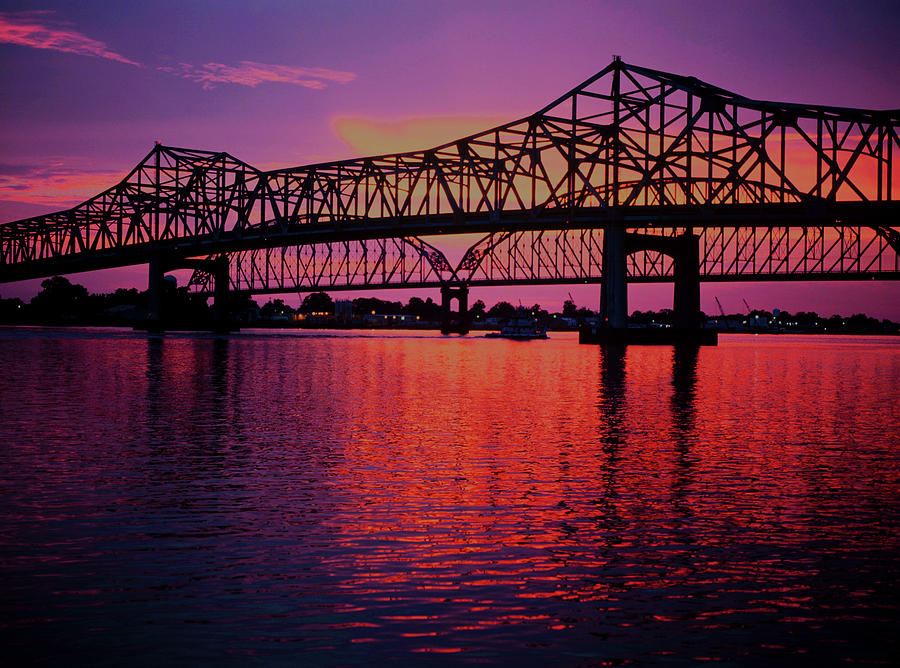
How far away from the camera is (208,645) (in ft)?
25.5

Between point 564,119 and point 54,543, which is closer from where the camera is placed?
point 54,543

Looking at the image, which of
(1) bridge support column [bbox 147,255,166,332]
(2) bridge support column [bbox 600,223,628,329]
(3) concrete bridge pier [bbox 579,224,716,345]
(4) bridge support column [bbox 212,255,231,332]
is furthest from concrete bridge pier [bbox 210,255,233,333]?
(2) bridge support column [bbox 600,223,628,329]

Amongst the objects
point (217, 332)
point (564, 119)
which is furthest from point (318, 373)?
point (217, 332)

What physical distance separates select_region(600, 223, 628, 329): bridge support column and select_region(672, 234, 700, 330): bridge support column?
11.5 m

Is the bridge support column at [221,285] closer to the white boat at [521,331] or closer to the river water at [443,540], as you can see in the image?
the white boat at [521,331]

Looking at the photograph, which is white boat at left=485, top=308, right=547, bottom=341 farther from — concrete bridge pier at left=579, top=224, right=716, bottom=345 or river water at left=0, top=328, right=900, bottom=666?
river water at left=0, top=328, right=900, bottom=666

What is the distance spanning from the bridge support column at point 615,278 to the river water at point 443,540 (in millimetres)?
74118

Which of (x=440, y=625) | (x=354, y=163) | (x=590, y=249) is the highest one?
(x=354, y=163)

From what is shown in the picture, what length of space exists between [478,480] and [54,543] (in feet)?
23.1

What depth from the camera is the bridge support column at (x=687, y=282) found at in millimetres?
111750

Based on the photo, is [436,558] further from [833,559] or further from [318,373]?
[318,373]

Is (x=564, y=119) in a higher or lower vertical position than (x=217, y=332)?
higher

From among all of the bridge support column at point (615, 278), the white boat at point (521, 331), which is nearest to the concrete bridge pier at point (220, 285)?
the white boat at point (521, 331)

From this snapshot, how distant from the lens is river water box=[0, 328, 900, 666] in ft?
26.4
